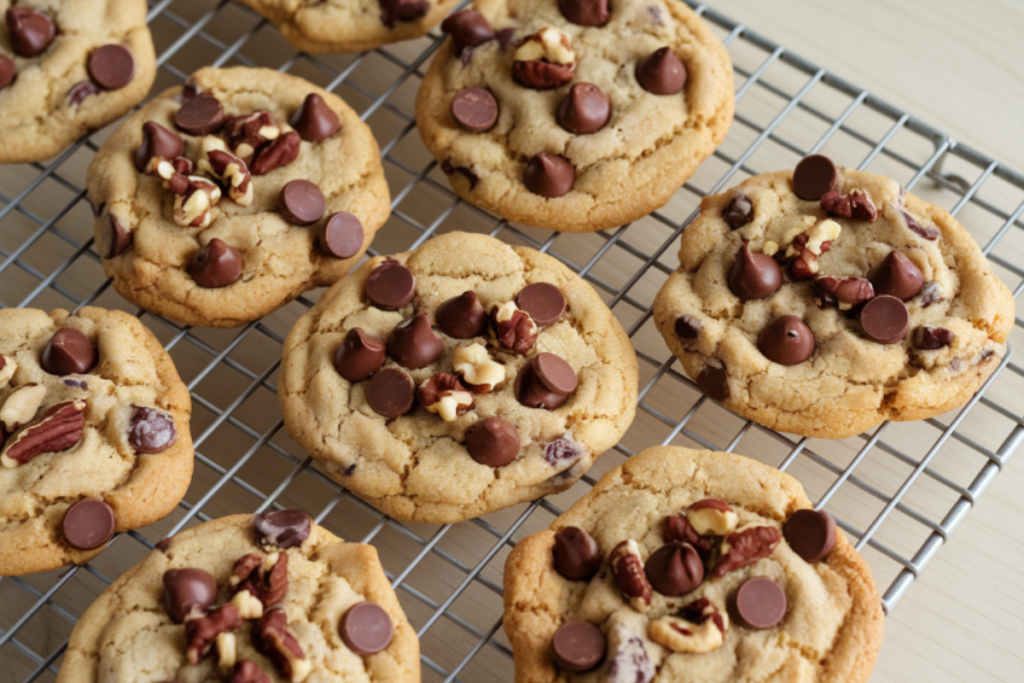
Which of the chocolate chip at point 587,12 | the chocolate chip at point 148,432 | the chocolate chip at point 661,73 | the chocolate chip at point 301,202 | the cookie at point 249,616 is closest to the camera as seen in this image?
the cookie at point 249,616

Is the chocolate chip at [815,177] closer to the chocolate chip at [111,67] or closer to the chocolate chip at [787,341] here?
the chocolate chip at [787,341]

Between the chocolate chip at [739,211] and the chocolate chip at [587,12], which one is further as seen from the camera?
the chocolate chip at [587,12]

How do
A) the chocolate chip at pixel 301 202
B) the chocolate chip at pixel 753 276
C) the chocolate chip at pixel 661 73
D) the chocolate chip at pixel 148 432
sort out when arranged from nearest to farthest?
1. the chocolate chip at pixel 148 432
2. the chocolate chip at pixel 753 276
3. the chocolate chip at pixel 301 202
4. the chocolate chip at pixel 661 73

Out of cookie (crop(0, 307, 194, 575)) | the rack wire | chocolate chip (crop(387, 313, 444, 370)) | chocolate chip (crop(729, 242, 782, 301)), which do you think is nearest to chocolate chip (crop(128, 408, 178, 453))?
cookie (crop(0, 307, 194, 575))

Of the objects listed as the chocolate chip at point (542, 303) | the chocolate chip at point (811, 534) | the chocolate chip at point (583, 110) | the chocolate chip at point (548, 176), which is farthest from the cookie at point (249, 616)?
the chocolate chip at point (583, 110)

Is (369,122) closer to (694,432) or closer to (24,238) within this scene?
(24,238)

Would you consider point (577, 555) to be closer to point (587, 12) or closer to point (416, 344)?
point (416, 344)

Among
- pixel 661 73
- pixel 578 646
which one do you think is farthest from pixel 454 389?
pixel 661 73

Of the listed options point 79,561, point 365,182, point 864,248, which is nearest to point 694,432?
point 864,248

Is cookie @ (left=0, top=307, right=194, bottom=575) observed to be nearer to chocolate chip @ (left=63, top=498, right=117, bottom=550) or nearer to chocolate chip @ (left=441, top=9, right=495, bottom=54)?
chocolate chip @ (left=63, top=498, right=117, bottom=550)
